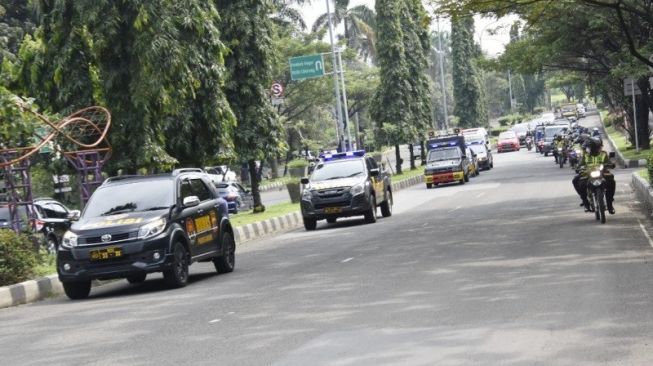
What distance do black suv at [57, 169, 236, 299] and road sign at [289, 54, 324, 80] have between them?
33.3 m

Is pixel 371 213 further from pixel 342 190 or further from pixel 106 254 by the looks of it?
pixel 106 254

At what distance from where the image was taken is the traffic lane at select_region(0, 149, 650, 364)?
375 inches

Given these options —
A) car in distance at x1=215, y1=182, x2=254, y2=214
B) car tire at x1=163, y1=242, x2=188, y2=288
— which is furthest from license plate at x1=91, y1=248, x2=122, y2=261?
car in distance at x1=215, y1=182, x2=254, y2=214

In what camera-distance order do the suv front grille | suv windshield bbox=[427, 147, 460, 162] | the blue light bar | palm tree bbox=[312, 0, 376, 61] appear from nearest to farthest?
the suv front grille → the blue light bar → suv windshield bbox=[427, 147, 460, 162] → palm tree bbox=[312, 0, 376, 61]

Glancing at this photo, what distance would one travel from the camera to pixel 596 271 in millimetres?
14180

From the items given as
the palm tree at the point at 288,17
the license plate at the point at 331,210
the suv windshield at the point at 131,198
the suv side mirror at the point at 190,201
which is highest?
the palm tree at the point at 288,17

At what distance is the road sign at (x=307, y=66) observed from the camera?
50.9m

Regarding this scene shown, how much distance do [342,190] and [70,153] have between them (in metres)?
7.58

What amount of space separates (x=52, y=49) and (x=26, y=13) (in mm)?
31346

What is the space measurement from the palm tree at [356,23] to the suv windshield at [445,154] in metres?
38.0

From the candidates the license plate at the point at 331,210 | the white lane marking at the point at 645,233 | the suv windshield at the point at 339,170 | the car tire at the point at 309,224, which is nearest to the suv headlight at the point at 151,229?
the white lane marking at the point at 645,233

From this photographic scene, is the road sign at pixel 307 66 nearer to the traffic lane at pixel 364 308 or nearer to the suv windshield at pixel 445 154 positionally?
the suv windshield at pixel 445 154

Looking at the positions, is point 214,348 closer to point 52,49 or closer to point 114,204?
point 114,204

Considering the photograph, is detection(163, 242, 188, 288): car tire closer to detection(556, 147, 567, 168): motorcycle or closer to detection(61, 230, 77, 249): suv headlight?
detection(61, 230, 77, 249): suv headlight
